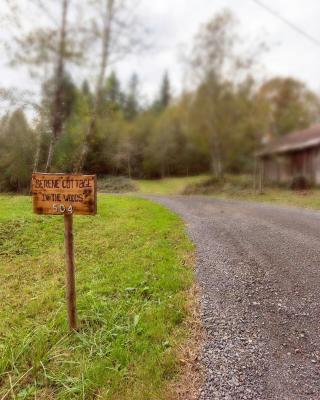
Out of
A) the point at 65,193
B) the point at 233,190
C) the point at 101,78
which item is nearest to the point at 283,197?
the point at 233,190

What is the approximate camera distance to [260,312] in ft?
9.95

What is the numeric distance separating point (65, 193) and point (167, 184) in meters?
7.15

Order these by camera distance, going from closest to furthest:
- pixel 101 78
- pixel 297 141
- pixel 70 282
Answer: pixel 70 282 < pixel 101 78 < pixel 297 141

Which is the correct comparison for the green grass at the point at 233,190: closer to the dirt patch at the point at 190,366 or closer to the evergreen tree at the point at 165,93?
the evergreen tree at the point at 165,93

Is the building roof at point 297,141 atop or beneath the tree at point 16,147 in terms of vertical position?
atop

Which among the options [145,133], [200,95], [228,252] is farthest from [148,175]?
[200,95]

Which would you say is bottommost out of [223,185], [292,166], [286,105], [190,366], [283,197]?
[190,366]

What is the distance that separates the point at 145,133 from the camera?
22.1 ft

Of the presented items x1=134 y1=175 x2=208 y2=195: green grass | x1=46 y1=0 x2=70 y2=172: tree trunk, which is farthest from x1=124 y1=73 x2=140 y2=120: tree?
x1=134 y1=175 x2=208 y2=195: green grass

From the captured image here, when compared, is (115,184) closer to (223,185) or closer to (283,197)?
(223,185)

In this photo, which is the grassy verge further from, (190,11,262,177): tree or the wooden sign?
the wooden sign

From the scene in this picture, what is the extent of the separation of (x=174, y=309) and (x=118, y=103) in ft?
14.8

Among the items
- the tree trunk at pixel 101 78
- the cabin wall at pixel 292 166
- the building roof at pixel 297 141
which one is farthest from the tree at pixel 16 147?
the cabin wall at pixel 292 166

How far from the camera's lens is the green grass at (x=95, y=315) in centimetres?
221
